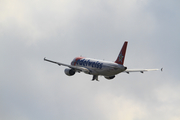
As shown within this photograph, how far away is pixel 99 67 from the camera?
13488 cm

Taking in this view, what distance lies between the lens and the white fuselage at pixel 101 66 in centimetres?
13038

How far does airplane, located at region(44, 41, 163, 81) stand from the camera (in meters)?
131

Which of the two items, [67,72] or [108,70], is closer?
[108,70]

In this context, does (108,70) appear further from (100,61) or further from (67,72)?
(67,72)

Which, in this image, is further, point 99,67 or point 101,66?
point 99,67

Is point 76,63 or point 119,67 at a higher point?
point 76,63

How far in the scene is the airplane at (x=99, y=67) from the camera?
13051 cm

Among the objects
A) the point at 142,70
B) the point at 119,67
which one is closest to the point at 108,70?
the point at 119,67

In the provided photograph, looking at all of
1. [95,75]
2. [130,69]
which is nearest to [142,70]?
[130,69]

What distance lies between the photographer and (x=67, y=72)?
14450 cm

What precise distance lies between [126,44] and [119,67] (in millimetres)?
5611

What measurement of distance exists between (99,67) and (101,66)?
91cm

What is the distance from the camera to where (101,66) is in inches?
5281

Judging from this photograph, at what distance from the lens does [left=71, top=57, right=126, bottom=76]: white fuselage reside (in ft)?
428
